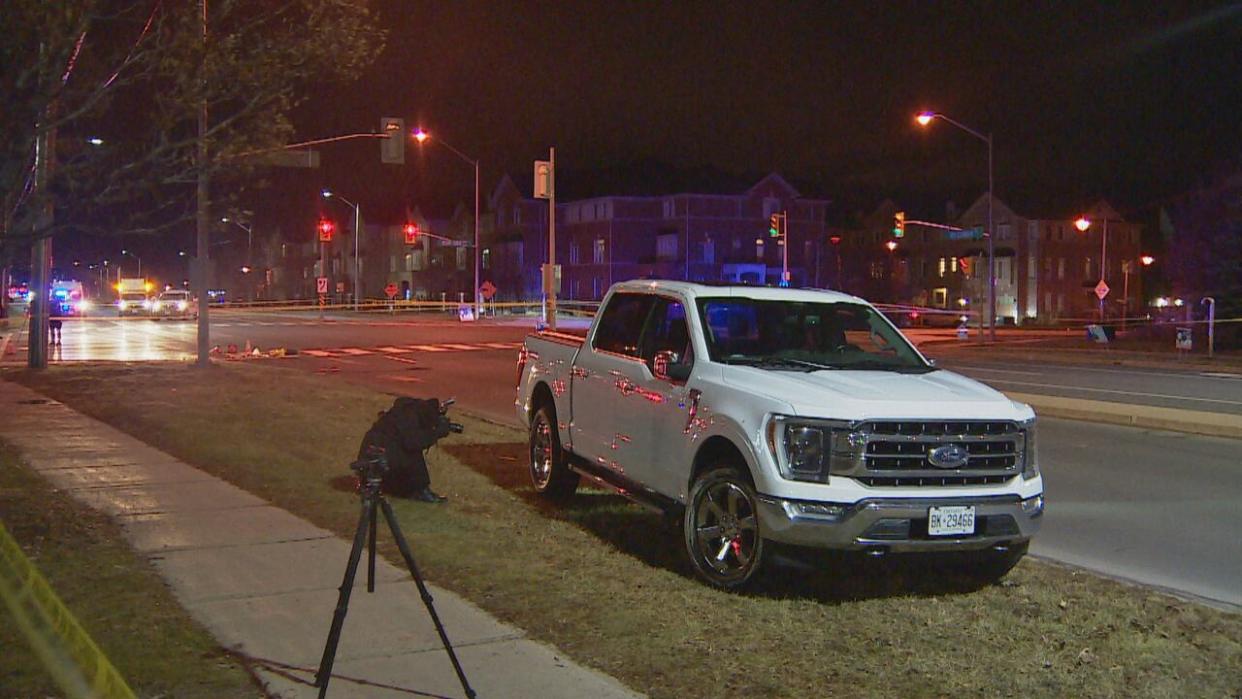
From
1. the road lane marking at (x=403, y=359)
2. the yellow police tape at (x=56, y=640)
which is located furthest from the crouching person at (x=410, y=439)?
the road lane marking at (x=403, y=359)

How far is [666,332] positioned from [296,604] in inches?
130

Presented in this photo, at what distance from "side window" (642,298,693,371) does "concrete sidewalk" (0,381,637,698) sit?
2193 mm

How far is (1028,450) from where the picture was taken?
6.61 m

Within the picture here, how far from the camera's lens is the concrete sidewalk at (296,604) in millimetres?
5059

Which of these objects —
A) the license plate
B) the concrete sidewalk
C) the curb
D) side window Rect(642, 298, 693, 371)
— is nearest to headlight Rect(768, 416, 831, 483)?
the license plate

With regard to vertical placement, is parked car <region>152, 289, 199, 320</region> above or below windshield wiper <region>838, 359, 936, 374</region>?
above

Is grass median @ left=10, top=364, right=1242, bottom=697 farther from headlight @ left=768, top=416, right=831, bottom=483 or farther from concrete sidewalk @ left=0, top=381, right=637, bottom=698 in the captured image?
headlight @ left=768, top=416, right=831, bottom=483

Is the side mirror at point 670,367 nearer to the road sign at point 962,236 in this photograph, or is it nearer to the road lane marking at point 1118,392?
the road lane marking at point 1118,392

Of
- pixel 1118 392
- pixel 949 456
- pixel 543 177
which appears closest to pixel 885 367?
pixel 949 456

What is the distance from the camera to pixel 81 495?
925 cm

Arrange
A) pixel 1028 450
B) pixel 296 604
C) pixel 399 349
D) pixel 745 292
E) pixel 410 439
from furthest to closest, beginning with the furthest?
1. pixel 399 349
2. pixel 410 439
3. pixel 745 292
4. pixel 1028 450
5. pixel 296 604

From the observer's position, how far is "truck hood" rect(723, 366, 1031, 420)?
6223mm

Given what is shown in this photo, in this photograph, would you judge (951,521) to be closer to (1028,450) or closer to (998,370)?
(1028,450)

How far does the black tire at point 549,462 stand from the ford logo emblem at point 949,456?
12.4 feet
